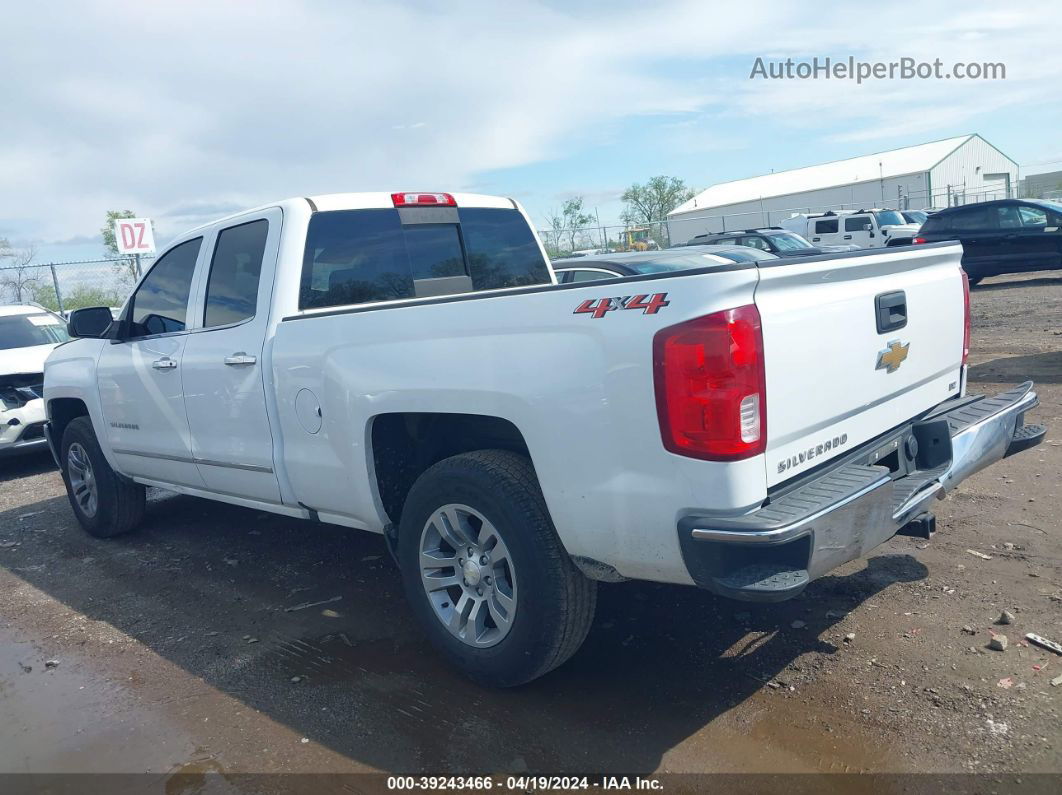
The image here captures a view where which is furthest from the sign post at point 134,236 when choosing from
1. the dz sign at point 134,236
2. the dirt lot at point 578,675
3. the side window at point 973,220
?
the side window at point 973,220

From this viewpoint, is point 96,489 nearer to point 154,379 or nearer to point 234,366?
point 154,379

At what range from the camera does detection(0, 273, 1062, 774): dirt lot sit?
3.09m

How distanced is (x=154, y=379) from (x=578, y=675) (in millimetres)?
3165

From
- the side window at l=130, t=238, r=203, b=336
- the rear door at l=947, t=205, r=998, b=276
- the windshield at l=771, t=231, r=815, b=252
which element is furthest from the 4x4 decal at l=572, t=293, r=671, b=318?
the windshield at l=771, t=231, r=815, b=252

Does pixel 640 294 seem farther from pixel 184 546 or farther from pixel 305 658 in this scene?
pixel 184 546

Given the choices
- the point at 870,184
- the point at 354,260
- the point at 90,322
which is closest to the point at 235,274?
the point at 354,260

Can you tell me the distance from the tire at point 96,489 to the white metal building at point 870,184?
129ft

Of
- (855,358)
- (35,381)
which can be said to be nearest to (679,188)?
(35,381)

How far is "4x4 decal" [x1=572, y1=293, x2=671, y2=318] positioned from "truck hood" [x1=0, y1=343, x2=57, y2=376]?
7425 millimetres

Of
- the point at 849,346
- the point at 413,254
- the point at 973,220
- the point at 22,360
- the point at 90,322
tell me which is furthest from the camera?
the point at 973,220

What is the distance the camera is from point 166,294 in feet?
17.4

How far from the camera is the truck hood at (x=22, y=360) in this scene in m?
8.67

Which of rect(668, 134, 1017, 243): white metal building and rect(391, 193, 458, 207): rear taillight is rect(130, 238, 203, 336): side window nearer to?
rect(391, 193, 458, 207): rear taillight

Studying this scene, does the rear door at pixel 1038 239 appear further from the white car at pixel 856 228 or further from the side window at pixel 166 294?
the side window at pixel 166 294
